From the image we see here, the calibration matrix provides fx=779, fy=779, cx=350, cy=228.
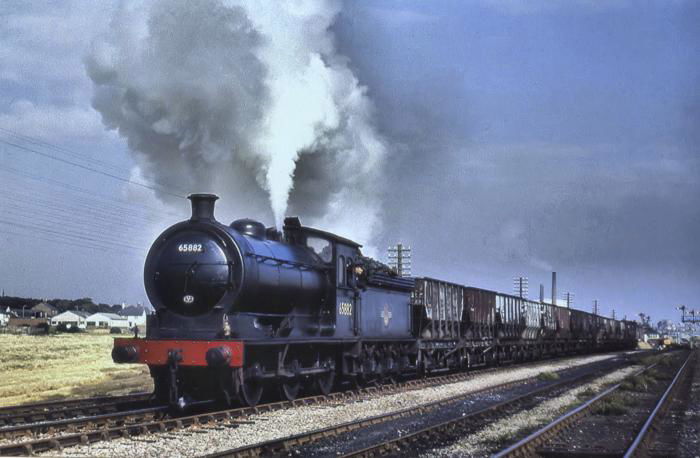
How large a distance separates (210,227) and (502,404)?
653 cm

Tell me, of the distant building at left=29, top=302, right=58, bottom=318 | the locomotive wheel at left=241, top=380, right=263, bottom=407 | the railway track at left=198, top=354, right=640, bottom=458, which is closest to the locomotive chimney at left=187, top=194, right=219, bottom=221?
the locomotive wheel at left=241, top=380, right=263, bottom=407

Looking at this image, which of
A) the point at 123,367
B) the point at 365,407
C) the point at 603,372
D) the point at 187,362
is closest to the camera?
the point at 187,362

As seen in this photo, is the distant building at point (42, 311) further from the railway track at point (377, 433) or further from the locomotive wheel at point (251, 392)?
the railway track at point (377, 433)

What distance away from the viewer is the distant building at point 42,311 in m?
123

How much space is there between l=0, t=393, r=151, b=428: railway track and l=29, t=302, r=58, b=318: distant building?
114m

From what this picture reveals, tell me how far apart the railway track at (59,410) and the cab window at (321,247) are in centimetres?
471

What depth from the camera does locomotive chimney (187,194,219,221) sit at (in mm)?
14070

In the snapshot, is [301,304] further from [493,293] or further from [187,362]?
[493,293]

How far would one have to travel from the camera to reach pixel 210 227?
1365 centimetres

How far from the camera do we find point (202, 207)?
14.1 m

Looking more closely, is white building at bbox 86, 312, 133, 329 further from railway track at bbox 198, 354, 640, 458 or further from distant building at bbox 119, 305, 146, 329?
railway track at bbox 198, 354, 640, 458

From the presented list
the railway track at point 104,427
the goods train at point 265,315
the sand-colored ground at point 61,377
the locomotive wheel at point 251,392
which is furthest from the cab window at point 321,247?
the sand-colored ground at point 61,377

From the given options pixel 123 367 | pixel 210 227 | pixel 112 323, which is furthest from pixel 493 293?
pixel 112 323

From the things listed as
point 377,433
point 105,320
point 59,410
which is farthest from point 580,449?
point 105,320
